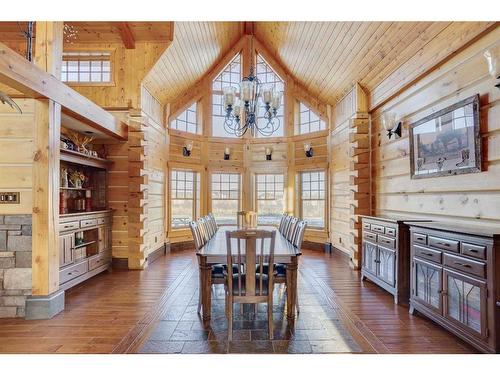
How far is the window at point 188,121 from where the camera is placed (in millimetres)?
7359

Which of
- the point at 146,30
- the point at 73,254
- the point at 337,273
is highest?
the point at 146,30

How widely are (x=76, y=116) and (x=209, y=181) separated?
3.98 metres

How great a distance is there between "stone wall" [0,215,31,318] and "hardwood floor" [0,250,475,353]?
0.20m

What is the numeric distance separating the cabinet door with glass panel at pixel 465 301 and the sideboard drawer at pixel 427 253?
150 millimetres

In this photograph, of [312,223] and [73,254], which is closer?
[73,254]

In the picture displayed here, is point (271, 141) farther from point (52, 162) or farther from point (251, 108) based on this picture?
point (52, 162)

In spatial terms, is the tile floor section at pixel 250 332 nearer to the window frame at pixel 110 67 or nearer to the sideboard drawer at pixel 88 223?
the sideboard drawer at pixel 88 223

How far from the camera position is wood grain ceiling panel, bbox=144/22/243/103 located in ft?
18.0

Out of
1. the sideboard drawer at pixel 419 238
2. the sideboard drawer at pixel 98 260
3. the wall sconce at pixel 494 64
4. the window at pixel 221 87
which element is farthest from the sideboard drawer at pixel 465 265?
the window at pixel 221 87

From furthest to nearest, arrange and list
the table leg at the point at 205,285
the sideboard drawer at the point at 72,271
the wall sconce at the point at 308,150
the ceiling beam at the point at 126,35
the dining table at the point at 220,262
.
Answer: the wall sconce at the point at 308,150, the ceiling beam at the point at 126,35, the sideboard drawer at the point at 72,271, the table leg at the point at 205,285, the dining table at the point at 220,262

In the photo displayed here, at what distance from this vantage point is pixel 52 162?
3307mm

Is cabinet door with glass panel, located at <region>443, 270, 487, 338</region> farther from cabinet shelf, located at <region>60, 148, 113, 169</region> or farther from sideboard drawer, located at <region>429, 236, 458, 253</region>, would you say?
cabinet shelf, located at <region>60, 148, 113, 169</region>

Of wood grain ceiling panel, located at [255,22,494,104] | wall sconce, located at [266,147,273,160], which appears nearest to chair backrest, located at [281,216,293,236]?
wood grain ceiling panel, located at [255,22,494,104]
